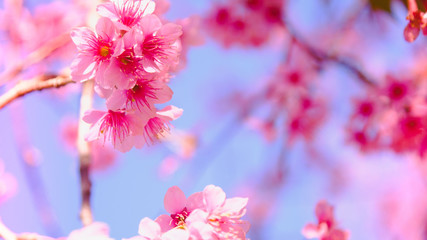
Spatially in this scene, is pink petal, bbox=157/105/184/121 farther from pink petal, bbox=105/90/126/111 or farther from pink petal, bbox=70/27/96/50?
pink petal, bbox=70/27/96/50

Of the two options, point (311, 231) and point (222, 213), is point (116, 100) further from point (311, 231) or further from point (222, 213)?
point (311, 231)

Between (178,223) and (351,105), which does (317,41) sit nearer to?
(351,105)

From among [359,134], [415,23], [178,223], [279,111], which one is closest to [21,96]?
[178,223]

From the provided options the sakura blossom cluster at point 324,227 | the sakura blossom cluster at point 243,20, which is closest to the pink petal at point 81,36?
the sakura blossom cluster at point 324,227

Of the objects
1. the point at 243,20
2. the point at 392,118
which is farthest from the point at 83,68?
the point at 243,20

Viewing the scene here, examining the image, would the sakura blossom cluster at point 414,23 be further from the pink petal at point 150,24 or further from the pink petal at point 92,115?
the pink petal at point 92,115

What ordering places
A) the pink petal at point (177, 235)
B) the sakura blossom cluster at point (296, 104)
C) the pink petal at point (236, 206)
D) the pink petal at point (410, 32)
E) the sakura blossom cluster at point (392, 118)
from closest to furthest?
the pink petal at point (177, 235), the pink petal at point (236, 206), the pink petal at point (410, 32), the sakura blossom cluster at point (392, 118), the sakura blossom cluster at point (296, 104)
